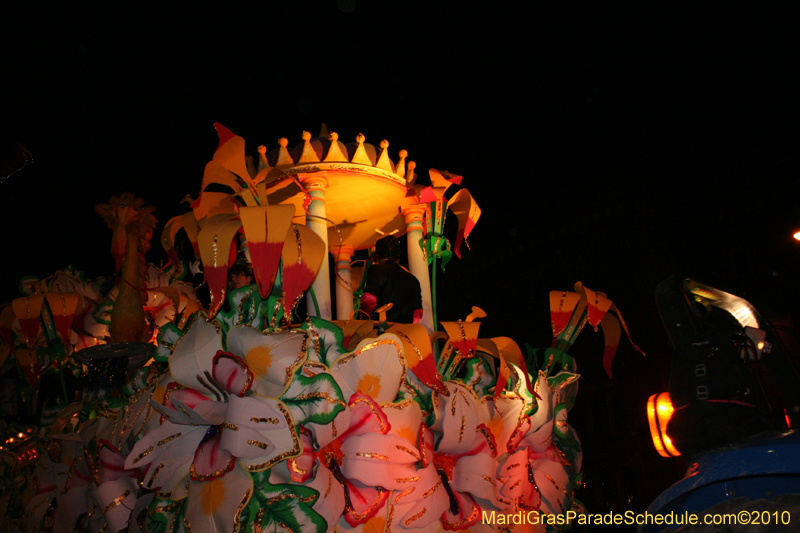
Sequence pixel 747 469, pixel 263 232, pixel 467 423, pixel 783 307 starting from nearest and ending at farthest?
pixel 747 469, pixel 263 232, pixel 467 423, pixel 783 307

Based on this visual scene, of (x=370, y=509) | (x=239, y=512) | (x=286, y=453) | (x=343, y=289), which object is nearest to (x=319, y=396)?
(x=286, y=453)

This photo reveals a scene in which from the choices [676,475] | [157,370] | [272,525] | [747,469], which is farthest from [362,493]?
[676,475]

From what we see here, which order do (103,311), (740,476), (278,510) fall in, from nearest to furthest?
(740,476) → (278,510) → (103,311)

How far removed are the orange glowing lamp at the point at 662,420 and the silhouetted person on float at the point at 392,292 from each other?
1.89 meters

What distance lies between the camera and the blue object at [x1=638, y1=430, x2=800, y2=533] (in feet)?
4.54

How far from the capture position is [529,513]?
338 centimetres

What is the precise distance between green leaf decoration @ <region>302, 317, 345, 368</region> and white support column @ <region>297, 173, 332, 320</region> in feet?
3.28

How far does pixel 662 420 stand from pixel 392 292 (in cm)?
198

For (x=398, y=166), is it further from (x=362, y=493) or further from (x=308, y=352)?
(x=362, y=493)

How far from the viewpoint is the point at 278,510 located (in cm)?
237

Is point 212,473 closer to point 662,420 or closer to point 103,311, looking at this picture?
point 662,420

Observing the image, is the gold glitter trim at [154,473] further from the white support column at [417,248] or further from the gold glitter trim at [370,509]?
the white support column at [417,248]

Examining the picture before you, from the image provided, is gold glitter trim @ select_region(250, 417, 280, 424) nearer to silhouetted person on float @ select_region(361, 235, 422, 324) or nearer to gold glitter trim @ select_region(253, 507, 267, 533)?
gold glitter trim @ select_region(253, 507, 267, 533)

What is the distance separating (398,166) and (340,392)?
2141mm
